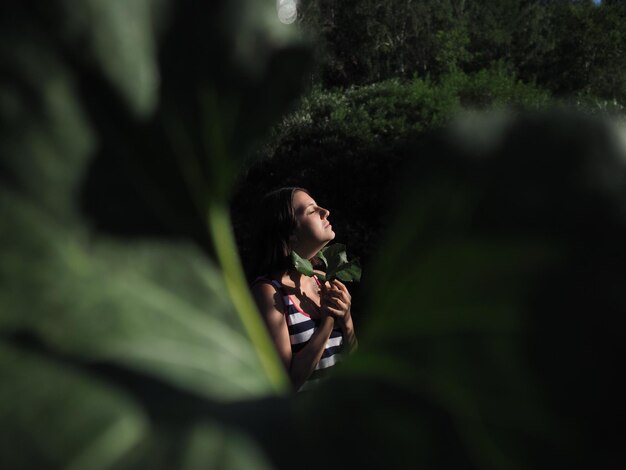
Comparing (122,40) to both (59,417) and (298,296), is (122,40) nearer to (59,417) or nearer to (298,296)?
(59,417)

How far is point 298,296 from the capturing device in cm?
209

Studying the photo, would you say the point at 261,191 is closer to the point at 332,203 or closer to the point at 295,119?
the point at 332,203

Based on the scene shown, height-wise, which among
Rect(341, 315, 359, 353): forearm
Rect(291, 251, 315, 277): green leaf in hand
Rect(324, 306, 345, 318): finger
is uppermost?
Rect(291, 251, 315, 277): green leaf in hand

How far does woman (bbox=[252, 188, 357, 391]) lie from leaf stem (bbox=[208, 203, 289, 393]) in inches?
61.4

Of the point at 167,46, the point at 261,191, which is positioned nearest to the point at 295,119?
the point at 261,191

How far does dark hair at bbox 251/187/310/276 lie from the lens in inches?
84.7

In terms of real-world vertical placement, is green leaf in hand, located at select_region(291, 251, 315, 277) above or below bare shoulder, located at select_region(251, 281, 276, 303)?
above

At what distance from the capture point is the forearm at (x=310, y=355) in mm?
1895

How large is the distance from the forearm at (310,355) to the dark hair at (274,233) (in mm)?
264

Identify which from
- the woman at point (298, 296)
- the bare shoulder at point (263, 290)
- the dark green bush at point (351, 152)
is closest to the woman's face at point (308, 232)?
the woman at point (298, 296)

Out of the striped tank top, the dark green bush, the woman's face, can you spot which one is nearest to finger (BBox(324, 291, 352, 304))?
the striped tank top

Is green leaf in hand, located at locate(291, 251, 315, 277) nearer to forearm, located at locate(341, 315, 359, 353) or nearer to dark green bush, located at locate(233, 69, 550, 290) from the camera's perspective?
forearm, located at locate(341, 315, 359, 353)

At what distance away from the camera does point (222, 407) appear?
24 centimetres

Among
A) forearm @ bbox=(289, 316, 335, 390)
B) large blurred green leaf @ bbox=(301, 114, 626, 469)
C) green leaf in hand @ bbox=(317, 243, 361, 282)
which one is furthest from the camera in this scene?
green leaf in hand @ bbox=(317, 243, 361, 282)
